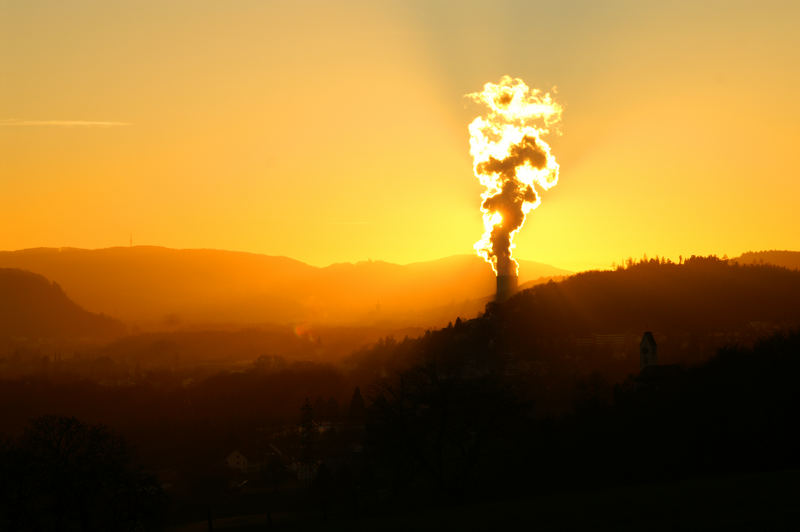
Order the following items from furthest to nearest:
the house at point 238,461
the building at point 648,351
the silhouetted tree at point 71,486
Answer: the house at point 238,461 < the building at point 648,351 < the silhouetted tree at point 71,486

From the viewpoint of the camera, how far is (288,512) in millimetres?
120125

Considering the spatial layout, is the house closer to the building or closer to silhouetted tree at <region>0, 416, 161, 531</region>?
the building

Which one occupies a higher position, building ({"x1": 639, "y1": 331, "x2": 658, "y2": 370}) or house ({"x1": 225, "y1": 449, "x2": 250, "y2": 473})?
building ({"x1": 639, "y1": 331, "x2": 658, "y2": 370})

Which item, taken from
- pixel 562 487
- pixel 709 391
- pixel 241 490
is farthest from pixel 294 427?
pixel 562 487

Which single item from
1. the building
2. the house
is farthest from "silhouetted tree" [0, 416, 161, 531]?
the building

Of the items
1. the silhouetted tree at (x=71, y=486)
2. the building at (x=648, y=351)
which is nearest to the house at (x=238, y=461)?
the building at (x=648, y=351)

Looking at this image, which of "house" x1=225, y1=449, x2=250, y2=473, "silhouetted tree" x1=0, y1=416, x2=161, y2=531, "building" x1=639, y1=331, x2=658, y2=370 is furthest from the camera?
"house" x1=225, y1=449, x2=250, y2=473

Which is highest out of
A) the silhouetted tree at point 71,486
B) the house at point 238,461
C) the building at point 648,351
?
the building at point 648,351

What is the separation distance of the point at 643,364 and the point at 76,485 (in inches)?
4673

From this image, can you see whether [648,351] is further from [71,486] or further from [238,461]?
[71,486]

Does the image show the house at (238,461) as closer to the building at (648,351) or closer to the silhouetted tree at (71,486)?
the building at (648,351)

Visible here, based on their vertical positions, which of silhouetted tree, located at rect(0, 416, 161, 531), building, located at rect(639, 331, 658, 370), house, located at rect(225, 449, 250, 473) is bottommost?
house, located at rect(225, 449, 250, 473)

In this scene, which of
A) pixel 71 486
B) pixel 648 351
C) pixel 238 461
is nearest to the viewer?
pixel 71 486

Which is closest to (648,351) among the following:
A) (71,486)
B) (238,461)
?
(238,461)
